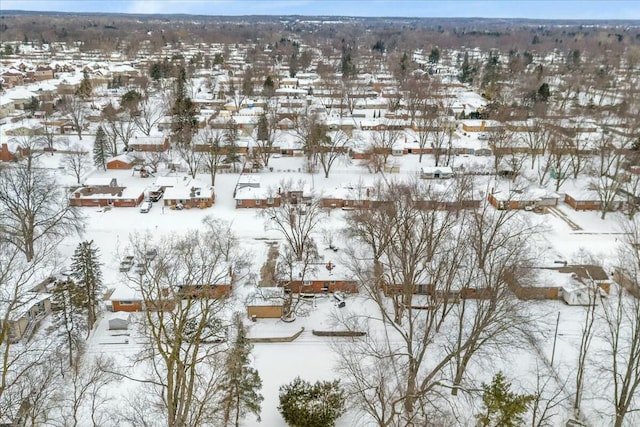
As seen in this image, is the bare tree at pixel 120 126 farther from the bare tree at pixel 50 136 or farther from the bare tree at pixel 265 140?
the bare tree at pixel 265 140

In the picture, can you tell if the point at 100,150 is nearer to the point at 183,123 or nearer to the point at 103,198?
the point at 103,198

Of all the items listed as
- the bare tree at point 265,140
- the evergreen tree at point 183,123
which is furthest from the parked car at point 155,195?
the bare tree at point 265,140

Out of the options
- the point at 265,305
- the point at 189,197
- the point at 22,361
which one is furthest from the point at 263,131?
the point at 22,361

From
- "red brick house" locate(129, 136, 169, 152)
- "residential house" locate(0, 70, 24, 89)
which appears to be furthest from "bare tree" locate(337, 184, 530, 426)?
"residential house" locate(0, 70, 24, 89)

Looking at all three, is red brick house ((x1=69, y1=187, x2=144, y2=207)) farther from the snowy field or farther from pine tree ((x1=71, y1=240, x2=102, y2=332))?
pine tree ((x1=71, y1=240, x2=102, y2=332))

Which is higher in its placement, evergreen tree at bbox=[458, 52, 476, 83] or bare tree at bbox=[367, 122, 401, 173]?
evergreen tree at bbox=[458, 52, 476, 83]

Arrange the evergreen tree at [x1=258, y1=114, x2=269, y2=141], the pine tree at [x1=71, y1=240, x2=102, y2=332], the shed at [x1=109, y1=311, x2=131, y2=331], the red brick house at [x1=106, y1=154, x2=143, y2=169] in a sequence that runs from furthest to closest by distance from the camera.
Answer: the evergreen tree at [x1=258, y1=114, x2=269, y2=141]
the red brick house at [x1=106, y1=154, x2=143, y2=169]
the shed at [x1=109, y1=311, x2=131, y2=331]
the pine tree at [x1=71, y1=240, x2=102, y2=332]
